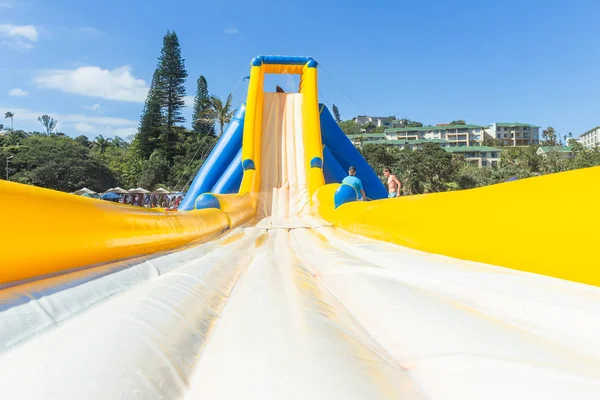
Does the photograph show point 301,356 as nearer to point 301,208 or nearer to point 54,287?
point 54,287

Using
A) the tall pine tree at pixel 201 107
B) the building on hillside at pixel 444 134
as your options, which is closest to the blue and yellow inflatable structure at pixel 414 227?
the tall pine tree at pixel 201 107

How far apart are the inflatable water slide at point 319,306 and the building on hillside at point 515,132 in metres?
59.3

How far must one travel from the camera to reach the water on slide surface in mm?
562

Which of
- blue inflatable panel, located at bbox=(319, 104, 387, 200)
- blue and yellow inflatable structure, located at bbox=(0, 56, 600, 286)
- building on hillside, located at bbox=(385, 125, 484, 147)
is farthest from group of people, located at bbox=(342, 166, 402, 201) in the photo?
building on hillside, located at bbox=(385, 125, 484, 147)

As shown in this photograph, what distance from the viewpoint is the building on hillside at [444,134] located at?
49.9 metres

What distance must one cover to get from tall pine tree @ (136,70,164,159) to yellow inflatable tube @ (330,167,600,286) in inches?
965

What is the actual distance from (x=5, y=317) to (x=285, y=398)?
0.59 m

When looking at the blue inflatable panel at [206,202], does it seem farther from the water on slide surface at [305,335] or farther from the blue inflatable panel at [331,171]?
the blue inflatable panel at [331,171]

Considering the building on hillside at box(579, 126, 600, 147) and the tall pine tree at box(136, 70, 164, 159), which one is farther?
the building on hillside at box(579, 126, 600, 147)

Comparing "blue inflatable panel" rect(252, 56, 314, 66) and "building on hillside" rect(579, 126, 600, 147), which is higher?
"building on hillside" rect(579, 126, 600, 147)

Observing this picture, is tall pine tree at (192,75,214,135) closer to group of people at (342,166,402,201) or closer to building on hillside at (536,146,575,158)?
building on hillside at (536,146,575,158)

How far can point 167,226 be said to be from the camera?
2.19 meters

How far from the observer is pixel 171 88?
960 inches

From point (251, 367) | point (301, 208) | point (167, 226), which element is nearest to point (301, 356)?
point (251, 367)
